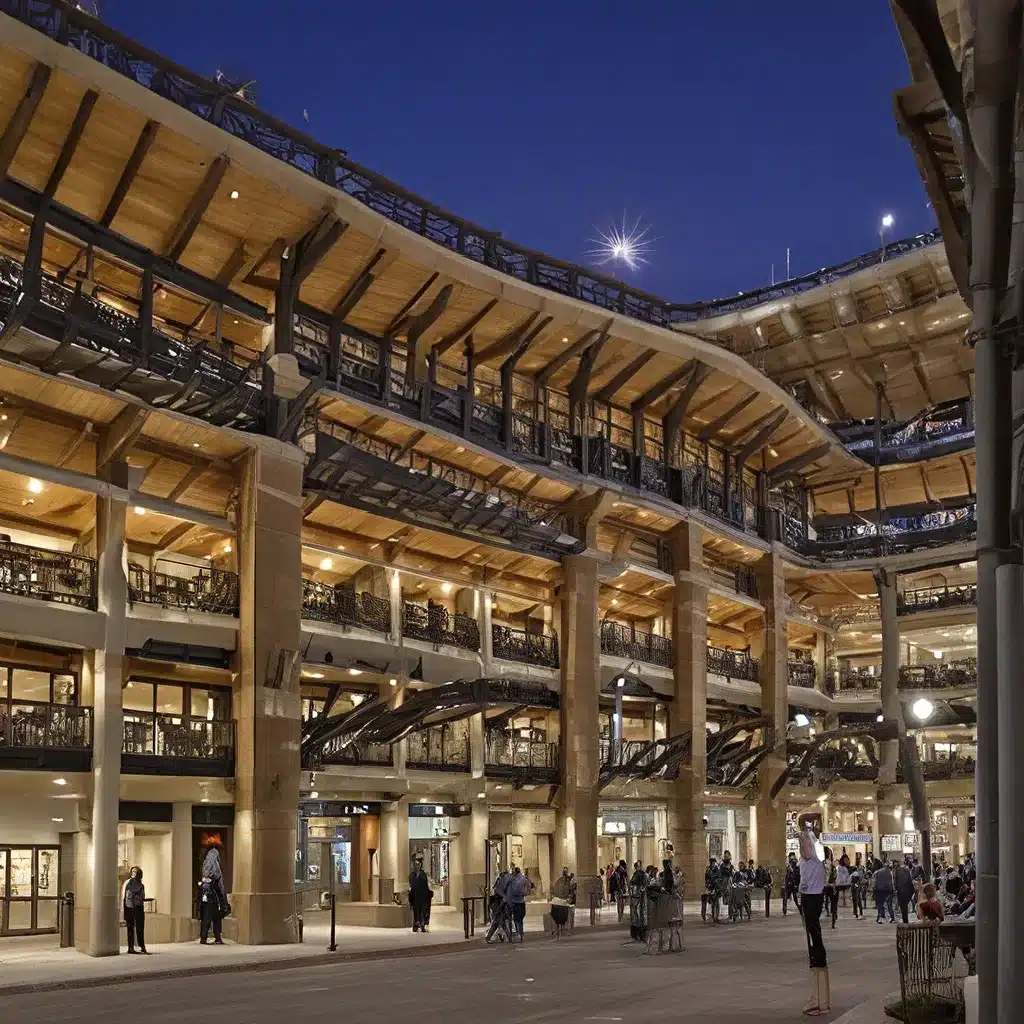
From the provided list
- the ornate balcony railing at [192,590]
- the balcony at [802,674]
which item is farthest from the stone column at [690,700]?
the ornate balcony railing at [192,590]

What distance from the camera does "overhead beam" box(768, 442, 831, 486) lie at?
209 ft

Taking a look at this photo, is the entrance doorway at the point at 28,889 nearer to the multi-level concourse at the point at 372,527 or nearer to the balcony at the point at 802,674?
the multi-level concourse at the point at 372,527

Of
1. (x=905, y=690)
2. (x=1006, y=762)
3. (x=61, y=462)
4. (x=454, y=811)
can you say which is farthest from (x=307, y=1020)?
(x=905, y=690)

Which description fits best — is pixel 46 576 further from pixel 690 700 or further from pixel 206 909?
pixel 690 700

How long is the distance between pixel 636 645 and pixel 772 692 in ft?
34.8

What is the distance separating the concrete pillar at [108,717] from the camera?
102 ft

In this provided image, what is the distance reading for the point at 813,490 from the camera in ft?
235

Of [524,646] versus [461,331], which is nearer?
[461,331]

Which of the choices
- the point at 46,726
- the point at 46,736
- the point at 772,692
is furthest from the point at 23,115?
the point at 772,692

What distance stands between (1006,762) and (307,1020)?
1047 centimetres

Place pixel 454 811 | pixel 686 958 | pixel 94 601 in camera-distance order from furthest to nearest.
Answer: pixel 454 811 < pixel 94 601 < pixel 686 958

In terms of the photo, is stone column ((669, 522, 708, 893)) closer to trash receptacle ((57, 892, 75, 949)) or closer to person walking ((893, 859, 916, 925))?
person walking ((893, 859, 916, 925))

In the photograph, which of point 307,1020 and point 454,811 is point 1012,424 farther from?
point 454,811

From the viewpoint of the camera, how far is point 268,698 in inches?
1407
